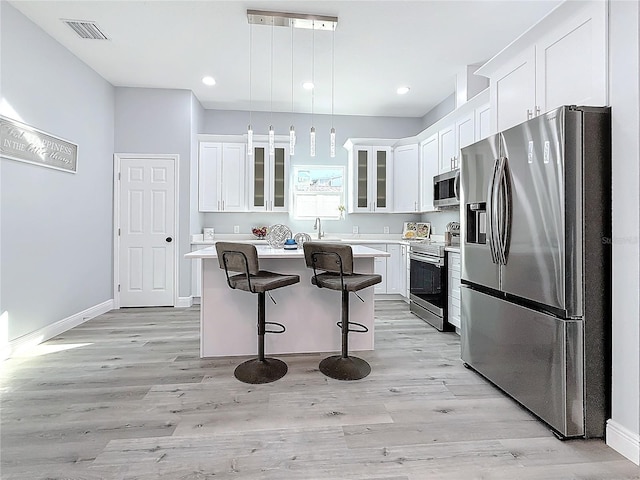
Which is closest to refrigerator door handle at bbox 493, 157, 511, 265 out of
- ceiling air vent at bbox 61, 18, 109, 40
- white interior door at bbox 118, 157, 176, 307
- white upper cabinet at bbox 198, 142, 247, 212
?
ceiling air vent at bbox 61, 18, 109, 40

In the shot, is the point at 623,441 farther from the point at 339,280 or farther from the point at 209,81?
the point at 209,81

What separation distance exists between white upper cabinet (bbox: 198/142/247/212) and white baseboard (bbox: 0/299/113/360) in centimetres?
192

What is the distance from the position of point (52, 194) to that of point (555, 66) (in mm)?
4416

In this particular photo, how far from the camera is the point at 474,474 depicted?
1659 millimetres

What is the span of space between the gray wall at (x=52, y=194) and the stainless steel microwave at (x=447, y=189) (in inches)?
167

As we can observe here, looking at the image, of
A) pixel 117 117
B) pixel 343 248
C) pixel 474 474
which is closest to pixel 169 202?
pixel 117 117

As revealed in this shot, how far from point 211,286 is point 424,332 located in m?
Result: 2.28

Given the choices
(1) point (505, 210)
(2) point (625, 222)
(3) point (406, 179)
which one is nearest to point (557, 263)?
(2) point (625, 222)

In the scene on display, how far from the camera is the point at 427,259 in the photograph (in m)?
4.18

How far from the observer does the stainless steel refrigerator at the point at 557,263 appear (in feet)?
6.09

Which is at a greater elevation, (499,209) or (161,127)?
(161,127)

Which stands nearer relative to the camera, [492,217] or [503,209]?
[503,209]

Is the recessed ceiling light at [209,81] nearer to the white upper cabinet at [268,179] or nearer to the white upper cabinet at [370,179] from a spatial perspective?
the white upper cabinet at [268,179]

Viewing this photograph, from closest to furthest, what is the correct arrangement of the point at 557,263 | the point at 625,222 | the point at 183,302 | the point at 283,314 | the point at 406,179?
the point at 625,222, the point at 557,263, the point at 283,314, the point at 183,302, the point at 406,179
